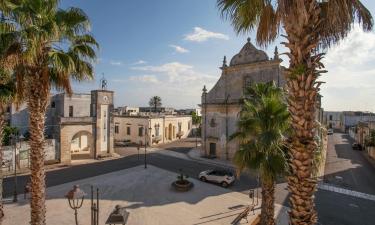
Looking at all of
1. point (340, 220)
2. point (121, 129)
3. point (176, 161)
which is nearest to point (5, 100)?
point (340, 220)

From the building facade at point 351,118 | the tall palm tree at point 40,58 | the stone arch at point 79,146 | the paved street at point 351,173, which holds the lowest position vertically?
the paved street at point 351,173

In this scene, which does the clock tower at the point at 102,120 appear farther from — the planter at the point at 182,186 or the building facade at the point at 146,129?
the planter at the point at 182,186

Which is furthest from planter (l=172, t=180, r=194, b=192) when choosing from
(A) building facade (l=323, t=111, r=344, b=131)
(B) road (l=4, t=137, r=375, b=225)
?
(A) building facade (l=323, t=111, r=344, b=131)

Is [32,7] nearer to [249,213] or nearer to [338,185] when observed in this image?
[249,213]

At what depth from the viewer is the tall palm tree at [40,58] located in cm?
761

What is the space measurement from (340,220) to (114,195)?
A: 15543 mm

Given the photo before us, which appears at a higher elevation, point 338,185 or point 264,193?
point 264,193

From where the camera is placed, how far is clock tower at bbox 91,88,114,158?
32.6 m

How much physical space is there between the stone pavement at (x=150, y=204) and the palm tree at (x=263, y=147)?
223 inches

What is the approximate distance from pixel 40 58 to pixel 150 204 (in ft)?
41.4

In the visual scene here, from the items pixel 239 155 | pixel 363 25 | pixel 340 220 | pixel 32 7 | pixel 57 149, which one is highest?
pixel 32 7

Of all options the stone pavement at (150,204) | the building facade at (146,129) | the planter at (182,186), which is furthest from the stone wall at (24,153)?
Answer: the building facade at (146,129)

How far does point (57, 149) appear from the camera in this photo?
94.4 ft

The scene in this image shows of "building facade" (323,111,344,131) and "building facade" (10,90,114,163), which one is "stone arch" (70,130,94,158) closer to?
"building facade" (10,90,114,163)
